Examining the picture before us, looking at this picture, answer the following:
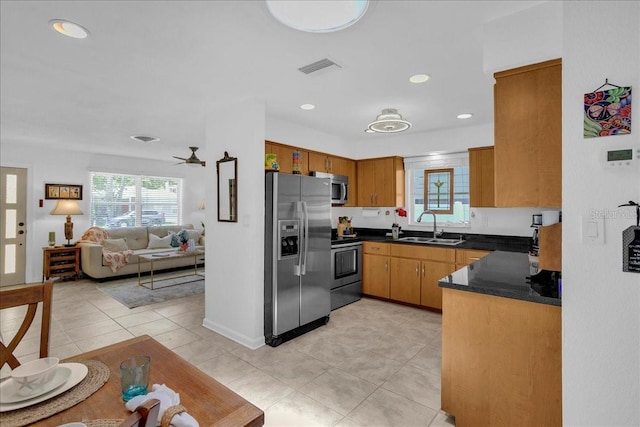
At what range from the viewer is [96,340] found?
11.0 ft

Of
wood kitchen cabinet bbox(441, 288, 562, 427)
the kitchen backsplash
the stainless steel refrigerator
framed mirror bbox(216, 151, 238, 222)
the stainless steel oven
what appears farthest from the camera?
the stainless steel oven

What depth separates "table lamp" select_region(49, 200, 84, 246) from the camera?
18.9ft

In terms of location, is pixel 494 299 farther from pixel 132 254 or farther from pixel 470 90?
pixel 132 254

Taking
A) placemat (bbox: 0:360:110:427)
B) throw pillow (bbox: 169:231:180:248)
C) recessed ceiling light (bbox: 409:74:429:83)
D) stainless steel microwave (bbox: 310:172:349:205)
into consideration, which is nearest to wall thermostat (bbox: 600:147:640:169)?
recessed ceiling light (bbox: 409:74:429:83)

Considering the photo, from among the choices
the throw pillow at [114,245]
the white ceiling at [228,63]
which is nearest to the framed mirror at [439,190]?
the white ceiling at [228,63]

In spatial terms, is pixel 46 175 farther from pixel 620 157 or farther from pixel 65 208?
pixel 620 157

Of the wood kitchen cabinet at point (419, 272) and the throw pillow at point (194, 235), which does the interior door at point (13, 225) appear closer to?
the throw pillow at point (194, 235)

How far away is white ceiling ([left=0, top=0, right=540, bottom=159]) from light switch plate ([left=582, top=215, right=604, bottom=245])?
123 cm

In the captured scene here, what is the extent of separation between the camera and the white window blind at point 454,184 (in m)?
4.68

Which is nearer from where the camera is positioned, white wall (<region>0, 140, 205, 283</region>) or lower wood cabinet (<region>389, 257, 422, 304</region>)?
lower wood cabinet (<region>389, 257, 422, 304</region>)

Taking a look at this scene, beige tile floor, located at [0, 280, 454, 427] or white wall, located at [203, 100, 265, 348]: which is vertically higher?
white wall, located at [203, 100, 265, 348]

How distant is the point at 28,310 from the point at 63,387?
25.1 inches

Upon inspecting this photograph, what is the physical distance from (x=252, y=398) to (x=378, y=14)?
2656 mm

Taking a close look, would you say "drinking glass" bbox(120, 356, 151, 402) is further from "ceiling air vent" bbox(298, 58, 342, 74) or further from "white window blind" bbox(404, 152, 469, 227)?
"white window blind" bbox(404, 152, 469, 227)
